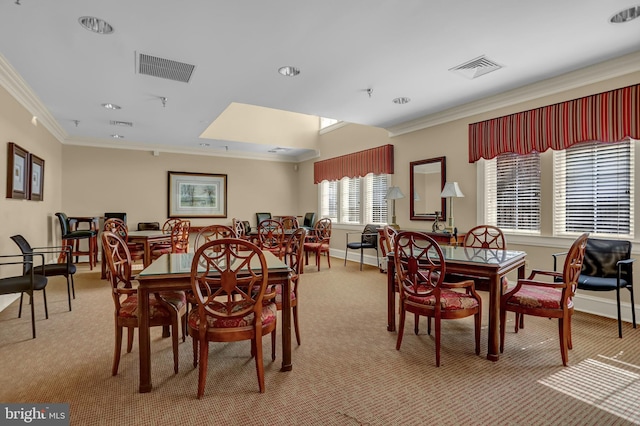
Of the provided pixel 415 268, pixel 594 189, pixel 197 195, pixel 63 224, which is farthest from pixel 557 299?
pixel 197 195

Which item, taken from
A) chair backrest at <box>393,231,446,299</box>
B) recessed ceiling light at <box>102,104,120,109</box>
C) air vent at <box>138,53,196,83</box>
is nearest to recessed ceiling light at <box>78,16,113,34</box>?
air vent at <box>138,53,196,83</box>

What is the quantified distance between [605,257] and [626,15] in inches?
86.8

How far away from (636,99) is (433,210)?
2768mm

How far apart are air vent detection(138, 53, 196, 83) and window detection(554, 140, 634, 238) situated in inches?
172

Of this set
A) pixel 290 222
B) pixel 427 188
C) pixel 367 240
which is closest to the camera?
pixel 427 188

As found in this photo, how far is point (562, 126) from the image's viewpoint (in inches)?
154

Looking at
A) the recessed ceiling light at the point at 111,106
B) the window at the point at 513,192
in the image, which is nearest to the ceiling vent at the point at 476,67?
the window at the point at 513,192

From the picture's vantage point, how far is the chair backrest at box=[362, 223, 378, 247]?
6.51m

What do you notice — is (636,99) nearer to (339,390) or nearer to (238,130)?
(339,390)

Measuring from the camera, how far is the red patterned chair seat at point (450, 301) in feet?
8.61

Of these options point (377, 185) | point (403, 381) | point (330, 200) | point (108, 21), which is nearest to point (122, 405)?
point (403, 381)

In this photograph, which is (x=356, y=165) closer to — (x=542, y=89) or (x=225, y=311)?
(x=542, y=89)

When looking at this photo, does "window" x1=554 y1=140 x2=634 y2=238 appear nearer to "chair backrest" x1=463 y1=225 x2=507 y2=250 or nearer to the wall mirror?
"chair backrest" x1=463 y1=225 x2=507 y2=250

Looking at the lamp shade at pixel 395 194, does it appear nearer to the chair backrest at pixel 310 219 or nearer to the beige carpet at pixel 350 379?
the beige carpet at pixel 350 379
